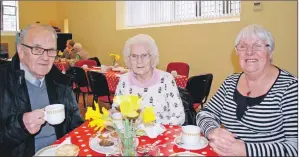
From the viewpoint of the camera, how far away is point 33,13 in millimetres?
10930

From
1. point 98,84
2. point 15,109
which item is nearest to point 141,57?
point 15,109

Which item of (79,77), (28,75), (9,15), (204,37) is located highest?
(9,15)

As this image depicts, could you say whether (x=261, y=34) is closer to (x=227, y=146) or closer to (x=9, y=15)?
(x=227, y=146)

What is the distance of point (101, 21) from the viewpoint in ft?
29.1

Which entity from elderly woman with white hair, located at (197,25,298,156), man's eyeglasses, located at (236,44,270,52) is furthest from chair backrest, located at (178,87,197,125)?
man's eyeglasses, located at (236,44,270,52)

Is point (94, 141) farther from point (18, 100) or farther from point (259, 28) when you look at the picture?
point (259, 28)

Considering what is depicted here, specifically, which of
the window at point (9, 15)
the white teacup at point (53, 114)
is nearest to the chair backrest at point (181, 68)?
the white teacup at point (53, 114)

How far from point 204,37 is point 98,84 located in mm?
2567

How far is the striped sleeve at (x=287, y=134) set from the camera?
1.37 m

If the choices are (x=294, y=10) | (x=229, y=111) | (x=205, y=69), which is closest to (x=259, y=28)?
(x=229, y=111)

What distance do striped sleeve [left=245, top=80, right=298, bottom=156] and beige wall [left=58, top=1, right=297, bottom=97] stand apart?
329 centimetres

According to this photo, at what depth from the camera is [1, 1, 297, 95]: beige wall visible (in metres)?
4.53

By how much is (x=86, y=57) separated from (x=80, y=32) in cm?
291

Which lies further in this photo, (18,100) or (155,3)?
(155,3)
